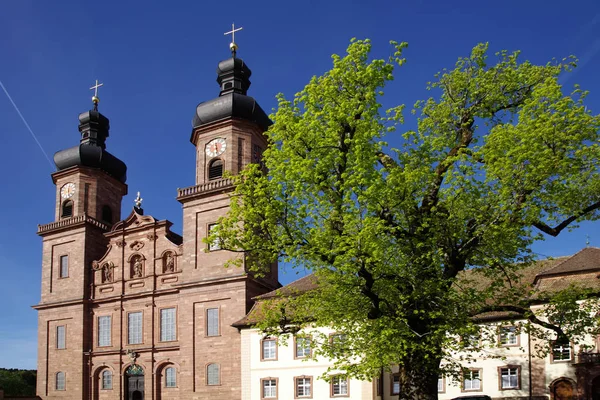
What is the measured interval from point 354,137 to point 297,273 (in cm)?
453

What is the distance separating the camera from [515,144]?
17.5 meters

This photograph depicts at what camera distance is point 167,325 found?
4219 cm

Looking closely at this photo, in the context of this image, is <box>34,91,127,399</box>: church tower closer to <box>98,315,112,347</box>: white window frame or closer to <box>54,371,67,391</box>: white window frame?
<box>54,371,67,391</box>: white window frame

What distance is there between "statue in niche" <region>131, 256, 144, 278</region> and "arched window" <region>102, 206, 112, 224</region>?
5.90 metres

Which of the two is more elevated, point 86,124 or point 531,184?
point 86,124

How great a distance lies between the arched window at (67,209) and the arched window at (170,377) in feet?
45.0

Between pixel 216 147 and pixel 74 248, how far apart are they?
12587mm

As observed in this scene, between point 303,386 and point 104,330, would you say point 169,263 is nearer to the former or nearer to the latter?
point 104,330

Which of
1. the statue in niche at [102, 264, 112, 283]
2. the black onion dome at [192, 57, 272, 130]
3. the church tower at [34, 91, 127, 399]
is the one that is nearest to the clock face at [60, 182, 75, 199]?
the church tower at [34, 91, 127, 399]

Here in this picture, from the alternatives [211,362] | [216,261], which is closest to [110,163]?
[216,261]

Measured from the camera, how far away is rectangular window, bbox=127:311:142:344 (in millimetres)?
43312

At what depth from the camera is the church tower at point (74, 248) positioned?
4494 centimetres

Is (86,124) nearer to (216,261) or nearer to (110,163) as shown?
(110,163)

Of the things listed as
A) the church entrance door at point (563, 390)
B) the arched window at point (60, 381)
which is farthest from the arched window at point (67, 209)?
the church entrance door at point (563, 390)
